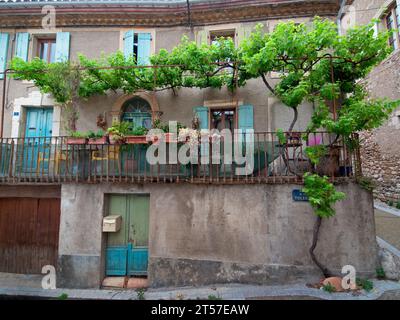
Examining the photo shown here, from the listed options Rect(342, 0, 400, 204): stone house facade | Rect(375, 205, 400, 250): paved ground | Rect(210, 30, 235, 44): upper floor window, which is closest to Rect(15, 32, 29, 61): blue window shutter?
Rect(210, 30, 235, 44): upper floor window

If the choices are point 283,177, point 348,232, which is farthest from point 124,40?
point 348,232

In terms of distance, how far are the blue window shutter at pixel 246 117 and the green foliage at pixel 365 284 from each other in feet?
15.5

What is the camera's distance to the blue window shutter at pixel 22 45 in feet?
26.7

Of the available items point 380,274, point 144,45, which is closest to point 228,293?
point 380,274

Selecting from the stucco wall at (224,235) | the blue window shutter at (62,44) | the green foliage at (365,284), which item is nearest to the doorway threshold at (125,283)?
the stucco wall at (224,235)

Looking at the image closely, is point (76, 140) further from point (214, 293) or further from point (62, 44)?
point (214, 293)

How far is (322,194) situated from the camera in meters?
4.92

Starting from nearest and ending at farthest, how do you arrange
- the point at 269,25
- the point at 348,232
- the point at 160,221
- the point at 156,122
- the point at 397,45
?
the point at 348,232, the point at 160,221, the point at 156,122, the point at 269,25, the point at 397,45

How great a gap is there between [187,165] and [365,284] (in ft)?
14.9

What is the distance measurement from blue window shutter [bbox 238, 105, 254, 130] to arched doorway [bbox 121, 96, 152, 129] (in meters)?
3.03

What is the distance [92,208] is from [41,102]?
4.63 meters

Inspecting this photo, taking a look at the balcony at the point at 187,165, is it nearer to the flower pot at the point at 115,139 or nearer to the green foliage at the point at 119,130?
the flower pot at the point at 115,139

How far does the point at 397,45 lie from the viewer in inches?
409

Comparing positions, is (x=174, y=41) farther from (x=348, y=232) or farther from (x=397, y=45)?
(x=397, y=45)
